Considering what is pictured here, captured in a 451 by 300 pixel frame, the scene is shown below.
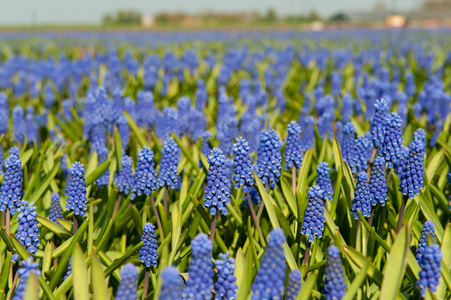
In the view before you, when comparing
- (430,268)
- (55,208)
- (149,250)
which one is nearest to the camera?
(430,268)

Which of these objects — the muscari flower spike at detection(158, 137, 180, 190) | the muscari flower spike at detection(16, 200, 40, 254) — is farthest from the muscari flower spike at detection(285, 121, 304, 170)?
the muscari flower spike at detection(16, 200, 40, 254)

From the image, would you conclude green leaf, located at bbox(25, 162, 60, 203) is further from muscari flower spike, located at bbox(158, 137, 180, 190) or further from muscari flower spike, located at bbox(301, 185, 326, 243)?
muscari flower spike, located at bbox(301, 185, 326, 243)

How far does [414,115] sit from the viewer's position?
5.58 m

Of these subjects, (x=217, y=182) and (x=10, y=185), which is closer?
(x=217, y=182)

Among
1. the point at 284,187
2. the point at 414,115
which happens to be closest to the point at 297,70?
the point at 414,115

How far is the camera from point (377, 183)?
9.04 ft

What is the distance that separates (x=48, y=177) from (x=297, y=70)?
26.9 feet

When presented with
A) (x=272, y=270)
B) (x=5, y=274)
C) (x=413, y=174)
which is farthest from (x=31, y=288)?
(x=413, y=174)

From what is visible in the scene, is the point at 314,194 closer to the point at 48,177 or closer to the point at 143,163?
the point at 143,163

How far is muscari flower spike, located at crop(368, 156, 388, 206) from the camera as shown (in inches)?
108

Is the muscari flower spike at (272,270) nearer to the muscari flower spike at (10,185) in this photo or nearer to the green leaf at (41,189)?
the muscari flower spike at (10,185)

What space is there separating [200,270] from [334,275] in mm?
619

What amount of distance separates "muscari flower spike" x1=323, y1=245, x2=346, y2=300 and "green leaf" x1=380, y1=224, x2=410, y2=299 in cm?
27

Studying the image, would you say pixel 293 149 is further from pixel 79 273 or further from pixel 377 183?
pixel 79 273
